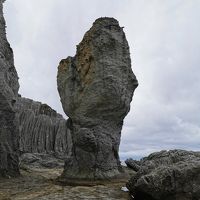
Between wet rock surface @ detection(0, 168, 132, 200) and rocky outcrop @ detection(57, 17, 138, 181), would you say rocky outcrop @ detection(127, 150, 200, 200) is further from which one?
rocky outcrop @ detection(57, 17, 138, 181)

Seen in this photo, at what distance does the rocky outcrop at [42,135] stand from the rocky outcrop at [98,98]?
387 inches

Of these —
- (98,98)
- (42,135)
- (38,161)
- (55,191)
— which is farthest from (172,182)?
(42,135)

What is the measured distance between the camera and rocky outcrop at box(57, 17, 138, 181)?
14.7 m

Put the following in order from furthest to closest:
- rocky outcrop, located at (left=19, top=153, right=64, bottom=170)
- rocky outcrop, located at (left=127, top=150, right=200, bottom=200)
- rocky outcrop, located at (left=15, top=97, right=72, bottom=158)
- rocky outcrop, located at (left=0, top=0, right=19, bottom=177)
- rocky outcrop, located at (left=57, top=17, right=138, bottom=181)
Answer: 1. rocky outcrop, located at (left=15, top=97, right=72, bottom=158)
2. rocky outcrop, located at (left=19, top=153, right=64, bottom=170)
3. rocky outcrop, located at (left=0, top=0, right=19, bottom=177)
4. rocky outcrop, located at (left=57, top=17, right=138, bottom=181)
5. rocky outcrop, located at (left=127, top=150, right=200, bottom=200)

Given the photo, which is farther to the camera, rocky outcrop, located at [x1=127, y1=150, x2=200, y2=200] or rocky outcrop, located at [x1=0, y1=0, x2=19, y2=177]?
rocky outcrop, located at [x1=0, y1=0, x2=19, y2=177]

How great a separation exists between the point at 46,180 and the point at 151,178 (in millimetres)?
5738

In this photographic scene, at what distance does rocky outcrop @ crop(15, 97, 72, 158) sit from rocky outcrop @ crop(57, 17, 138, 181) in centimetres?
982

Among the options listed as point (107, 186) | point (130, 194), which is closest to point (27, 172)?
point (107, 186)

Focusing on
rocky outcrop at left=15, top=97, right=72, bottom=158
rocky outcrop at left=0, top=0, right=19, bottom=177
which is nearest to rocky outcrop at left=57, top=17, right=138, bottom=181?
rocky outcrop at left=0, top=0, right=19, bottom=177

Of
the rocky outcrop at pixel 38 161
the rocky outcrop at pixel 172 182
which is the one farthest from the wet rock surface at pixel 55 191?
the rocky outcrop at pixel 38 161

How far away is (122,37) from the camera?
15984mm

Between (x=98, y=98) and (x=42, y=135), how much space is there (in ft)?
37.7

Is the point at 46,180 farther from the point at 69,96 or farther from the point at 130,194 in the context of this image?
the point at 130,194

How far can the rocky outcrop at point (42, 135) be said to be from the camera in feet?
83.1
